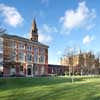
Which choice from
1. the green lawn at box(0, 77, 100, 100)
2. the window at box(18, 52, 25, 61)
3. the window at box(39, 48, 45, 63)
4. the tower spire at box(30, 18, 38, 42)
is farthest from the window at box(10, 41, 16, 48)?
the green lawn at box(0, 77, 100, 100)

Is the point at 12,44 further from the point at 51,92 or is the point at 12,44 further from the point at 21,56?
the point at 51,92

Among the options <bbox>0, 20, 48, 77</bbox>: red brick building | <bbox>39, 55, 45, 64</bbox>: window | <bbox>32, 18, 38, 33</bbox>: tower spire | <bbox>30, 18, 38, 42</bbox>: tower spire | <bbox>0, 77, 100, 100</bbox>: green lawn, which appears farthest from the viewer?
<bbox>32, 18, 38, 33</bbox>: tower spire

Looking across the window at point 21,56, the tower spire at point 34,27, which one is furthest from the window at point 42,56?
the tower spire at point 34,27

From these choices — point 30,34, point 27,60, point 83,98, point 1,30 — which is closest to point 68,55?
point 27,60

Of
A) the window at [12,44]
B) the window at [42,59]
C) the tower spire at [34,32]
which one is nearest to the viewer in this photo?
the window at [12,44]

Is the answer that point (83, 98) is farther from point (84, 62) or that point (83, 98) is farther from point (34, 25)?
point (34, 25)

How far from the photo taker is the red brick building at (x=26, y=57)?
196 ft

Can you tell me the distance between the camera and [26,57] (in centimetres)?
6675

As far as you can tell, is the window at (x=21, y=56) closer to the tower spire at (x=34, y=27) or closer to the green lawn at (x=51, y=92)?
the tower spire at (x=34, y=27)

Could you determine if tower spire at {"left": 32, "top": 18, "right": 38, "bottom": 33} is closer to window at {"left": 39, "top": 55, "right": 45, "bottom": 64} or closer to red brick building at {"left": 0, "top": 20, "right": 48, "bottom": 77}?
red brick building at {"left": 0, "top": 20, "right": 48, "bottom": 77}

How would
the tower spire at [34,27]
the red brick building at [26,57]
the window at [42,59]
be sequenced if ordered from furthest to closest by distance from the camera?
the tower spire at [34,27] → the window at [42,59] → the red brick building at [26,57]

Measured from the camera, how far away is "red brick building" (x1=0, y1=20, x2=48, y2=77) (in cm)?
5962

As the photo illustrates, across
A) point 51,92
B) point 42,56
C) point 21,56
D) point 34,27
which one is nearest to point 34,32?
point 34,27

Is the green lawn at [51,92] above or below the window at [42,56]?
below
